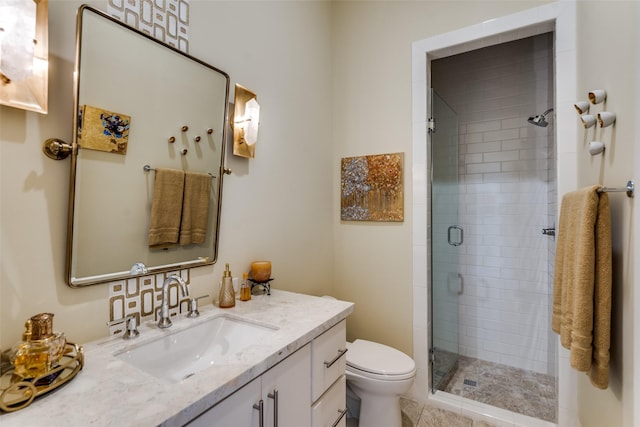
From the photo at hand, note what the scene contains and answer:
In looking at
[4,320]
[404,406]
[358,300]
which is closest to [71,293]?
[4,320]

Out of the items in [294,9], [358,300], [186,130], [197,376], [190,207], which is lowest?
[358,300]

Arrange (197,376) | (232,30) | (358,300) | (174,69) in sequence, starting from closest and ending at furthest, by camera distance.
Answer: (197,376), (174,69), (232,30), (358,300)

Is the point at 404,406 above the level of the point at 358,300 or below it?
below

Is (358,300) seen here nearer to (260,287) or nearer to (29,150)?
(260,287)

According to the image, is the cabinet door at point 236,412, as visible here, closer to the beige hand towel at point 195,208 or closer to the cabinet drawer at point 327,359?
the cabinet drawer at point 327,359

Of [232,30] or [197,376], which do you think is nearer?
[197,376]

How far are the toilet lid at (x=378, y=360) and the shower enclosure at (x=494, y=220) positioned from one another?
0.56m

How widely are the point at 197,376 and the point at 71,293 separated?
56 centimetres

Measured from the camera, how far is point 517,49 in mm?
2680

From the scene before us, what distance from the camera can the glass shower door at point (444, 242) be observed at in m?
2.27

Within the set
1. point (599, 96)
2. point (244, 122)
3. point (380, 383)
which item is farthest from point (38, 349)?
point (599, 96)

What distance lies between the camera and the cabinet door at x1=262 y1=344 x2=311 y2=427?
98 centimetres

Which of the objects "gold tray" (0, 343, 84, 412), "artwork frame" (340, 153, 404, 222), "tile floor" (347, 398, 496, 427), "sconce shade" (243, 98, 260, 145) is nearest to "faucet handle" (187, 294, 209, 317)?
"gold tray" (0, 343, 84, 412)

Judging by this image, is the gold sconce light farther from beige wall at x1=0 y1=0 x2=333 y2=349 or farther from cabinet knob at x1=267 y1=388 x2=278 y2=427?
cabinet knob at x1=267 y1=388 x2=278 y2=427
